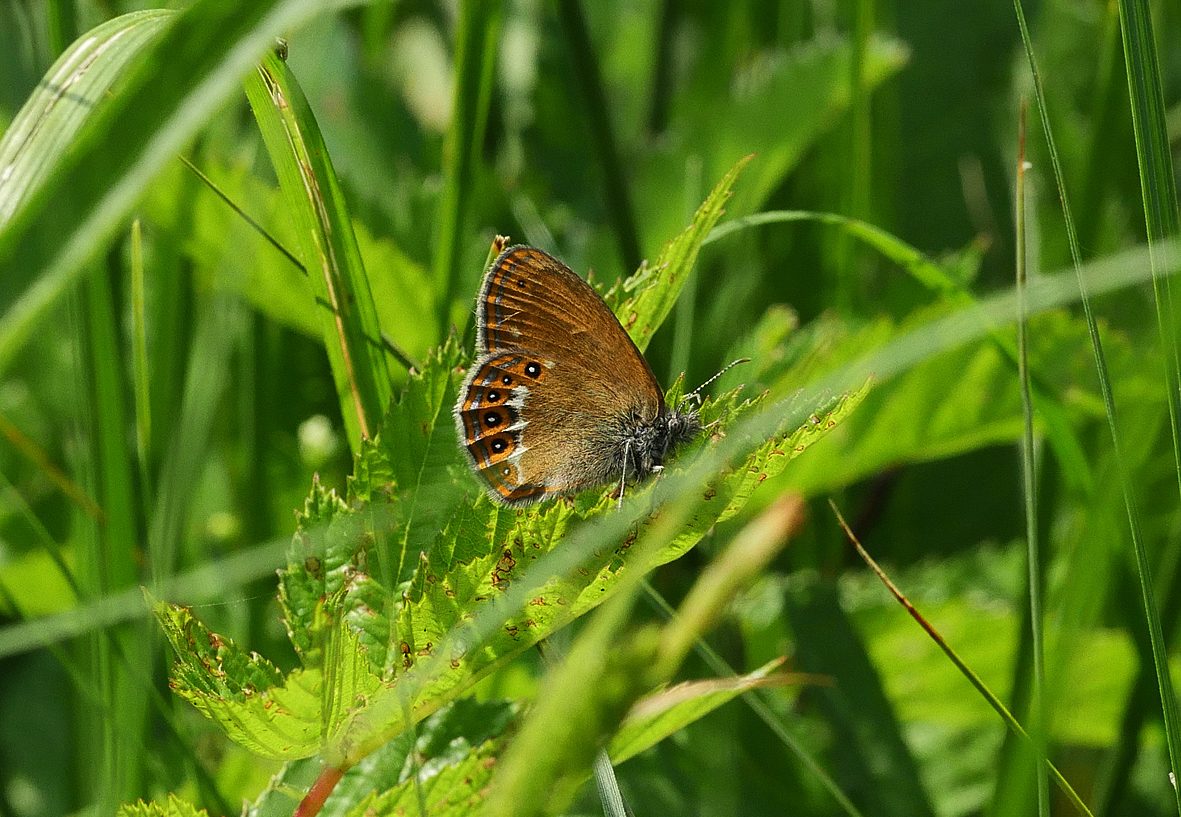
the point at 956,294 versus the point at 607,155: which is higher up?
the point at 607,155

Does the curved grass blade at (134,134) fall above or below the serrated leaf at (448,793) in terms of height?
above

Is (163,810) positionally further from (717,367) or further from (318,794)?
(717,367)

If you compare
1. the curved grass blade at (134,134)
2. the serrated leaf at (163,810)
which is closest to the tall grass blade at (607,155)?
the curved grass blade at (134,134)

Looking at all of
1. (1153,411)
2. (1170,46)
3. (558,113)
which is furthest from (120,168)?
(1170,46)

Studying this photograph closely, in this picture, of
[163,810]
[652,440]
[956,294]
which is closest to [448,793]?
[163,810]

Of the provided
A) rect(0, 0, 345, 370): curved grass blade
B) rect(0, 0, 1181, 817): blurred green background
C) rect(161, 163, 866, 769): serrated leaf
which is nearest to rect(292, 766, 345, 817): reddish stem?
rect(161, 163, 866, 769): serrated leaf

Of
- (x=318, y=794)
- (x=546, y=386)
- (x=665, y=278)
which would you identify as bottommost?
(x=318, y=794)

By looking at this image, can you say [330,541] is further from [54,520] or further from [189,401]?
[54,520]

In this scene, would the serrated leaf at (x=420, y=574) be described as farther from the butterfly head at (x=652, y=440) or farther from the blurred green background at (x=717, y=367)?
the butterfly head at (x=652, y=440)

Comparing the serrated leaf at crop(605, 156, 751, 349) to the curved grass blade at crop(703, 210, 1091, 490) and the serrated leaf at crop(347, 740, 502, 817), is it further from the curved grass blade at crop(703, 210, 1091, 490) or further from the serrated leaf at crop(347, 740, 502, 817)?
the serrated leaf at crop(347, 740, 502, 817)
